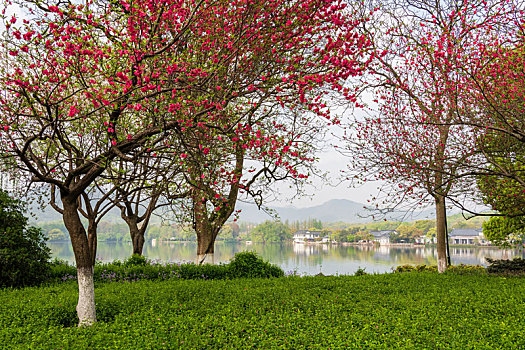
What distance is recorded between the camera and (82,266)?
25.1 feet

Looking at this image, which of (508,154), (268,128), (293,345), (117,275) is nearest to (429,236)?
(508,154)

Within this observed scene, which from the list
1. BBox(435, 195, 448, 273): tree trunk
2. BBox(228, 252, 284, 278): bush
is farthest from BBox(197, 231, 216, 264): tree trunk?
BBox(435, 195, 448, 273): tree trunk

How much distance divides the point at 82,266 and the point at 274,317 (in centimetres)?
424

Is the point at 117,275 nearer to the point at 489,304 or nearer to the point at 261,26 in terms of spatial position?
the point at 261,26

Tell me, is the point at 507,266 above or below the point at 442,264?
below

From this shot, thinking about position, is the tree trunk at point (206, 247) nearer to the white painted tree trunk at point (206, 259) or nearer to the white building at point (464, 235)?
the white painted tree trunk at point (206, 259)

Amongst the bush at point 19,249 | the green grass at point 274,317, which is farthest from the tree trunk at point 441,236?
the bush at point 19,249

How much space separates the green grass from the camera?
6.06m

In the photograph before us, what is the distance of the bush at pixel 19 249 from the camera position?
1103cm

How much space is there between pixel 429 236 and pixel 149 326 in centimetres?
3913

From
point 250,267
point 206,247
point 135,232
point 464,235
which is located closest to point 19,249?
point 135,232

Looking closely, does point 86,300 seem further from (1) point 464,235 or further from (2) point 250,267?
(1) point 464,235

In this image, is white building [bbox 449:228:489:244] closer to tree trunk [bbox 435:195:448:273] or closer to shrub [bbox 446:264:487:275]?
shrub [bbox 446:264:487:275]

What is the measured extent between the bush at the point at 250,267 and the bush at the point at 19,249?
6537 millimetres
